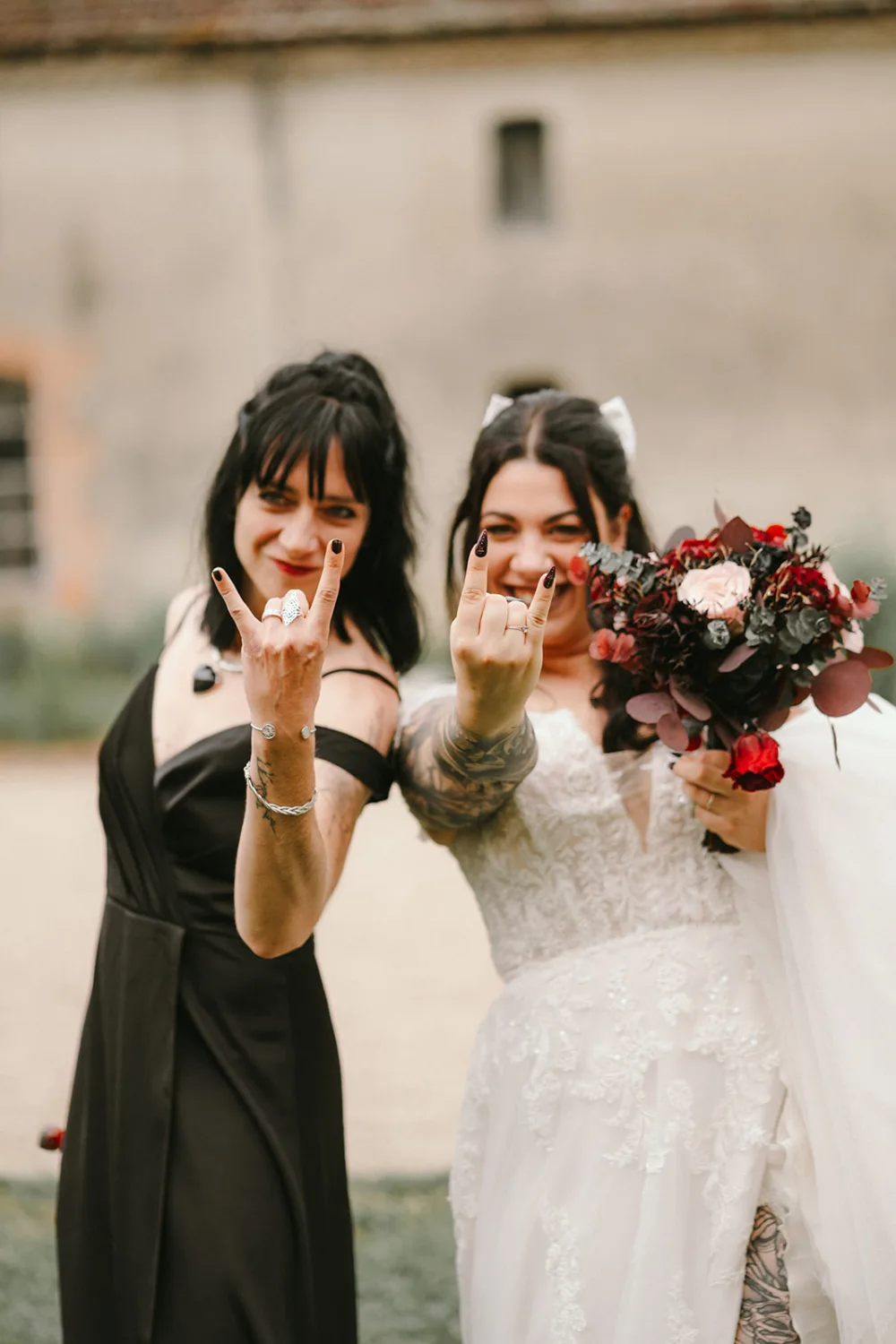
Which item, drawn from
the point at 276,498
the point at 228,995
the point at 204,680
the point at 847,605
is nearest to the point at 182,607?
the point at 204,680

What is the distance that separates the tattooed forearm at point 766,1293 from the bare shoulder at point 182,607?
1660mm

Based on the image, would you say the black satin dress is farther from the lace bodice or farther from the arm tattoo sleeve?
the lace bodice

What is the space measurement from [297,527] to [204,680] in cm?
37

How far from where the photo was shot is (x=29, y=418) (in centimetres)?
1532

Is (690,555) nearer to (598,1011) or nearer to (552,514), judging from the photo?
(552,514)

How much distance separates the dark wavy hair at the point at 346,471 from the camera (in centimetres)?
261

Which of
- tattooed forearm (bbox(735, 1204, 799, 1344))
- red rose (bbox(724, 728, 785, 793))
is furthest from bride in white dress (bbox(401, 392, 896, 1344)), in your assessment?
red rose (bbox(724, 728, 785, 793))

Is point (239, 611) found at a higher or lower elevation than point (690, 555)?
lower

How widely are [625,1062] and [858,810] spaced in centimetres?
61

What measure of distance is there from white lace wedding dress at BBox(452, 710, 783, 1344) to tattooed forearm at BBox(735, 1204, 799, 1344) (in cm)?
3

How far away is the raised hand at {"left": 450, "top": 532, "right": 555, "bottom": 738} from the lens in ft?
6.86

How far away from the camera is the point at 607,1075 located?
251 centimetres

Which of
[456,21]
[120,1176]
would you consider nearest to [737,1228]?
[120,1176]

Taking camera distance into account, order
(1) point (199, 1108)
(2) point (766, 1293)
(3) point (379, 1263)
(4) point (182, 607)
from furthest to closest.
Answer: (3) point (379, 1263) < (4) point (182, 607) < (1) point (199, 1108) < (2) point (766, 1293)
